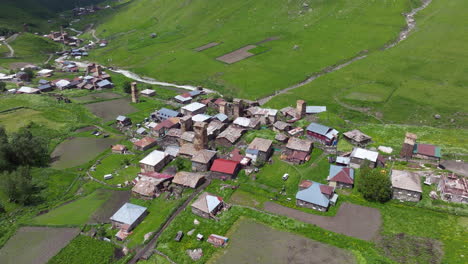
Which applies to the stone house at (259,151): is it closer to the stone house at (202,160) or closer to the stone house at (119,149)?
the stone house at (202,160)

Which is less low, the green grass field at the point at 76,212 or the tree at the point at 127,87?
the green grass field at the point at 76,212

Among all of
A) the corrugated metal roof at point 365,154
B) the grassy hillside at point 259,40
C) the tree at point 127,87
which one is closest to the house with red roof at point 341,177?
the corrugated metal roof at point 365,154

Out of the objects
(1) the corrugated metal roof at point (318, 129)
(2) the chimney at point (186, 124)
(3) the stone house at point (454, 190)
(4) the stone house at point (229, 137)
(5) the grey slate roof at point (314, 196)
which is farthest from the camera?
(2) the chimney at point (186, 124)

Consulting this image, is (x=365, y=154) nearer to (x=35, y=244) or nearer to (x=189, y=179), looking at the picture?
(x=189, y=179)

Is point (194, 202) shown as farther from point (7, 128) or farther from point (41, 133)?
point (7, 128)

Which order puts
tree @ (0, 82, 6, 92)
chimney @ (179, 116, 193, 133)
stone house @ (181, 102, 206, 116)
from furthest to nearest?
tree @ (0, 82, 6, 92)
stone house @ (181, 102, 206, 116)
chimney @ (179, 116, 193, 133)

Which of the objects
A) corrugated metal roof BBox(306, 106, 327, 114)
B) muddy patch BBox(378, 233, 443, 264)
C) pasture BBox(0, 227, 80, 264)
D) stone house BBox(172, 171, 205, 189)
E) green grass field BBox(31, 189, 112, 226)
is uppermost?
stone house BBox(172, 171, 205, 189)

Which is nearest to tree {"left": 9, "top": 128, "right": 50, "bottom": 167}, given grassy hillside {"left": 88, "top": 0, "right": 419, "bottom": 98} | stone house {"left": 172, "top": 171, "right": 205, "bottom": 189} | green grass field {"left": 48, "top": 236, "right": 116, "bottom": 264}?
green grass field {"left": 48, "top": 236, "right": 116, "bottom": 264}

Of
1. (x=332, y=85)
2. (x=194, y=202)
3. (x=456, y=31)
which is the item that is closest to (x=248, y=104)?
(x=332, y=85)

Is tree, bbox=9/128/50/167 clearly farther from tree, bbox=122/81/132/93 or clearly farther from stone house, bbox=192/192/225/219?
tree, bbox=122/81/132/93
